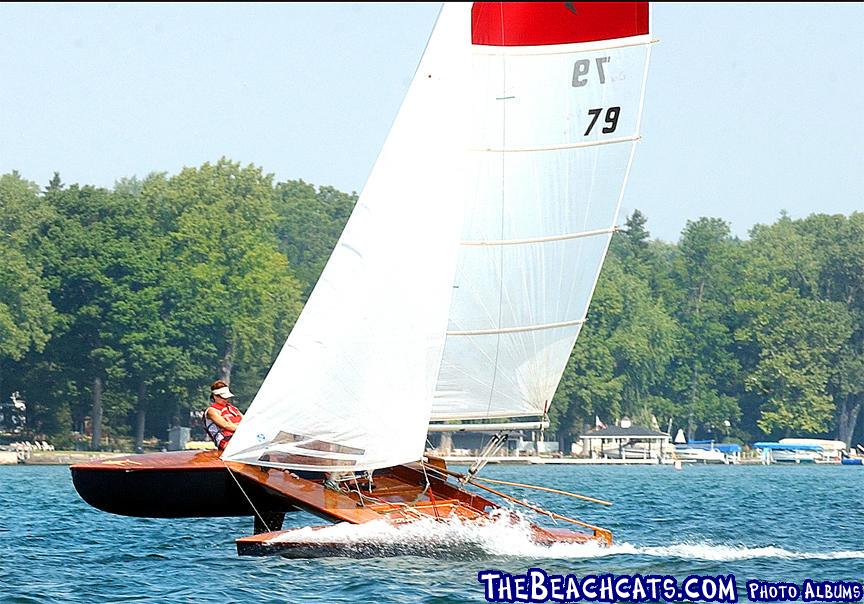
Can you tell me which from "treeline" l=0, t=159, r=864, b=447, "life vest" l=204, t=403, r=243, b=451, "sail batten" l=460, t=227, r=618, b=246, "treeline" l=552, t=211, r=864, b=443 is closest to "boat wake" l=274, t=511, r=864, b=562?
"life vest" l=204, t=403, r=243, b=451

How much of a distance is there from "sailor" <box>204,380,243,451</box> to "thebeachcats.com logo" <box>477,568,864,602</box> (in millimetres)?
4502

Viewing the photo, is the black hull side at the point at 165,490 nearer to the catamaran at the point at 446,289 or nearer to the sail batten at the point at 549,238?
the catamaran at the point at 446,289

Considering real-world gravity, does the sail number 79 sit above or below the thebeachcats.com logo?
above

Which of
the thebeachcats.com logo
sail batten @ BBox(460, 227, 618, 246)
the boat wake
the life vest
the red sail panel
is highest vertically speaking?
the red sail panel

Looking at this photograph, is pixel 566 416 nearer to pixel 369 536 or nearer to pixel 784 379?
pixel 784 379

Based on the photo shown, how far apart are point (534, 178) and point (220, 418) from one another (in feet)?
18.0

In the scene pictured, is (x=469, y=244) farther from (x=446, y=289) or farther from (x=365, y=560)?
(x=365, y=560)

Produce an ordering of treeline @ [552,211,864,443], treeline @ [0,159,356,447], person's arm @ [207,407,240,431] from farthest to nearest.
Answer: treeline @ [552,211,864,443], treeline @ [0,159,356,447], person's arm @ [207,407,240,431]

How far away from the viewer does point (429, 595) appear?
57.8 ft

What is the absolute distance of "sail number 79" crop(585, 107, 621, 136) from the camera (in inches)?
855

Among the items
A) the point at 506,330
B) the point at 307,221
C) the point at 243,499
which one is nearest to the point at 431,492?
the point at 506,330

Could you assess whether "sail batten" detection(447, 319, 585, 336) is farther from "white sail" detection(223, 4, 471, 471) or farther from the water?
the water

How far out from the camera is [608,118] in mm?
21750

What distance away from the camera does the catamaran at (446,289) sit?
66.3ft
